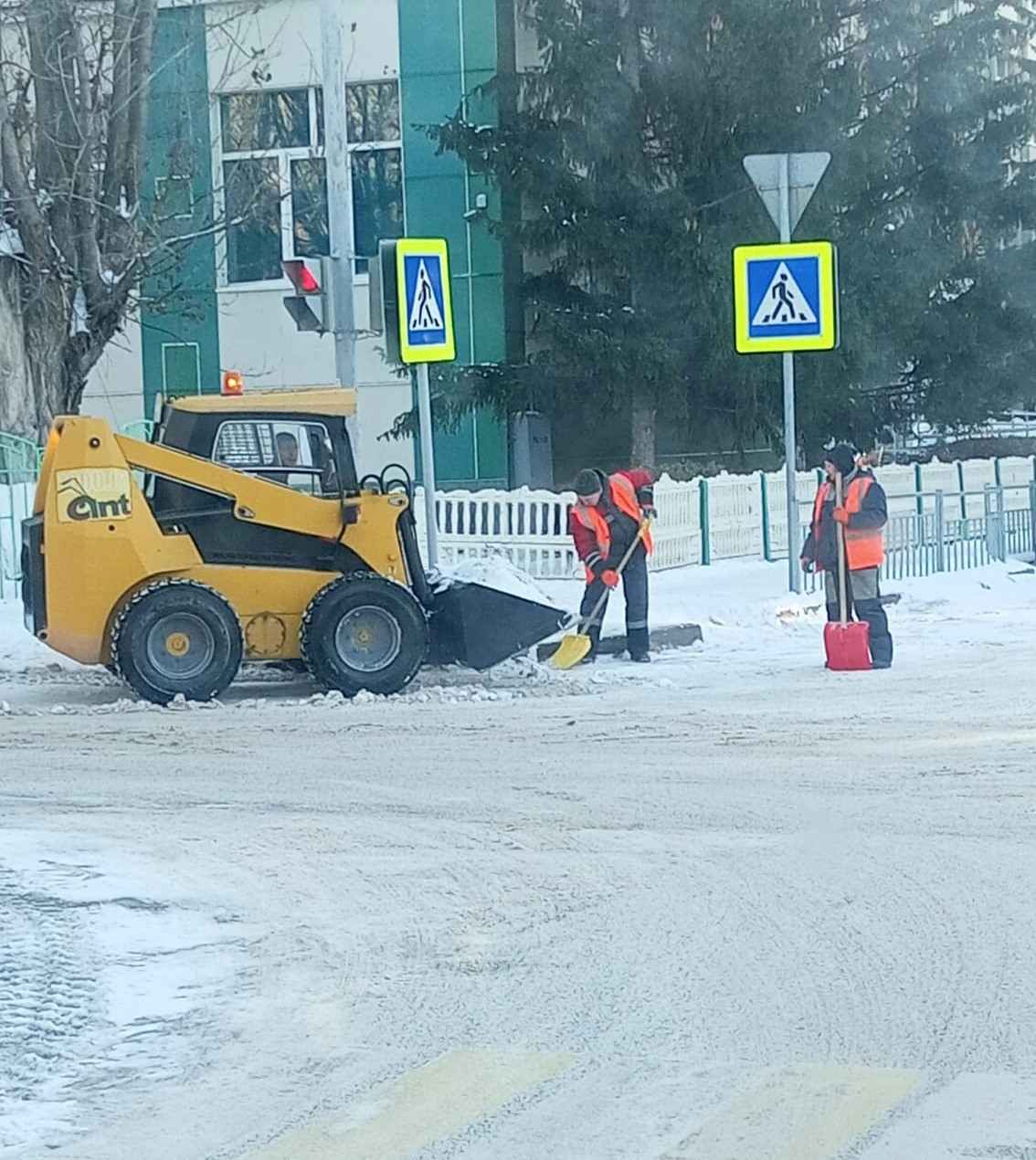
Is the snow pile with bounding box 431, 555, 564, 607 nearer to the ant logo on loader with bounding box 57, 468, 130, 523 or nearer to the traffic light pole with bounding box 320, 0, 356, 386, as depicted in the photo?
the traffic light pole with bounding box 320, 0, 356, 386

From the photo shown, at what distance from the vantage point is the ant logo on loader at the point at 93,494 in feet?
41.3

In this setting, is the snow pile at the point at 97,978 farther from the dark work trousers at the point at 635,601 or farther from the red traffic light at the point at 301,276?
the red traffic light at the point at 301,276

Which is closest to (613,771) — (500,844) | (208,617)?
(500,844)

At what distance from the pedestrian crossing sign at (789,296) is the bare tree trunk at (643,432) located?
513 inches

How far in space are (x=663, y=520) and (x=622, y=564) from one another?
7.03 m

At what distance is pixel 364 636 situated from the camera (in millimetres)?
13148

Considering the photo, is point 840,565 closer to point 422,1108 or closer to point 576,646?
point 576,646

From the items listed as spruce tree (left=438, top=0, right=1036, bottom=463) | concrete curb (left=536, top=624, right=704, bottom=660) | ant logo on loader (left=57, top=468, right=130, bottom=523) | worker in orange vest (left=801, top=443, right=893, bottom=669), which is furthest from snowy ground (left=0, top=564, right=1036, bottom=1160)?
spruce tree (left=438, top=0, right=1036, bottom=463)

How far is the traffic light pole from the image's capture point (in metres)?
15.4

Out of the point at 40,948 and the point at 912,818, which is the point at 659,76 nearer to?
the point at 912,818

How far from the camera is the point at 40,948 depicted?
22.3 feet

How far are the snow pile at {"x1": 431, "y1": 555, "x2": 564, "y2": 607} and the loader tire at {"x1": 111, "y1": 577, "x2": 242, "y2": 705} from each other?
1.68 m

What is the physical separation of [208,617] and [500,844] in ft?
15.8

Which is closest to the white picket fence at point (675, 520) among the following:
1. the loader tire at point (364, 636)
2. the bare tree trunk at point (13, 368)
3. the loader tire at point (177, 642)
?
the bare tree trunk at point (13, 368)
